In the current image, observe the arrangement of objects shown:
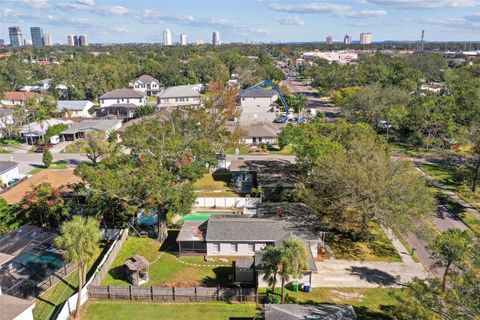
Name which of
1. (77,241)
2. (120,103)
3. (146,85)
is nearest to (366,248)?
(77,241)

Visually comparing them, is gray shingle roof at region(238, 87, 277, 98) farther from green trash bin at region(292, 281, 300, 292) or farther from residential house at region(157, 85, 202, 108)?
green trash bin at region(292, 281, 300, 292)

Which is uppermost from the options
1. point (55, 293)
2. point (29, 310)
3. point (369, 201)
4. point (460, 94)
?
point (460, 94)

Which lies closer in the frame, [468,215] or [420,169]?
[468,215]

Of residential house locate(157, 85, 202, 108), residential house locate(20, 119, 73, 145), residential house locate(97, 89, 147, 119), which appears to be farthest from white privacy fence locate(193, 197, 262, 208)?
residential house locate(157, 85, 202, 108)

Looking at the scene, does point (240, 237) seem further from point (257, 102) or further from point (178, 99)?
point (178, 99)

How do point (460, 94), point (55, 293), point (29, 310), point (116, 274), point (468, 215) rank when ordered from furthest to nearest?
point (460, 94) < point (468, 215) < point (116, 274) < point (55, 293) < point (29, 310)

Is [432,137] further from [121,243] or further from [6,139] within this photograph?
[6,139]

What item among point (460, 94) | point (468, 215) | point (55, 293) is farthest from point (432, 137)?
point (55, 293)
